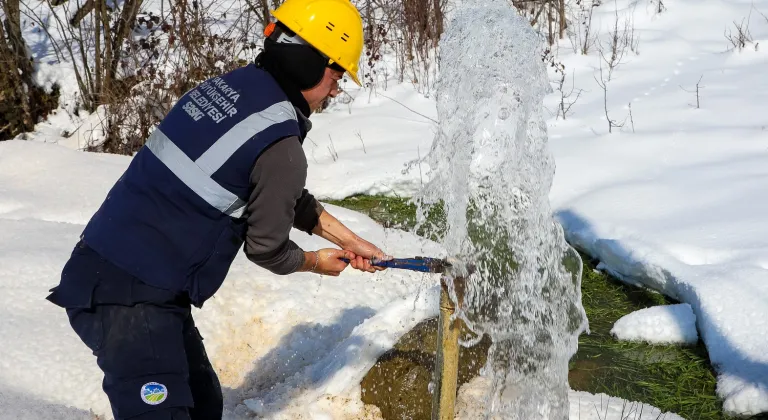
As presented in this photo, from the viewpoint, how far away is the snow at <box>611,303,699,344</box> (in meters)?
3.81

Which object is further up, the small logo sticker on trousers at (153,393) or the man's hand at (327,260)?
the man's hand at (327,260)

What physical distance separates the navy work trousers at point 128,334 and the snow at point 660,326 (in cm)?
237

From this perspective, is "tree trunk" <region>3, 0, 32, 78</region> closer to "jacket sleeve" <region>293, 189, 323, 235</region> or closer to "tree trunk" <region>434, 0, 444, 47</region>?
"tree trunk" <region>434, 0, 444, 47</region>

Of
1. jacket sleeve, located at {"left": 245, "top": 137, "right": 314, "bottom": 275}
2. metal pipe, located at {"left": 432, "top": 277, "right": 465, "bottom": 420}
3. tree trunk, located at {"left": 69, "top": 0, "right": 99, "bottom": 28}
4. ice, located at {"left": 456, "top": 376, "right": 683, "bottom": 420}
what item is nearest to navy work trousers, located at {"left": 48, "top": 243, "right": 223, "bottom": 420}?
jacket sleeve, located at {"left": 245, "top": 137, "right": 314, "bottom": 275}

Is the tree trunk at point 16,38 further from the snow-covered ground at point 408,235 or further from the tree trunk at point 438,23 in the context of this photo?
the tree trunk at point 438,23

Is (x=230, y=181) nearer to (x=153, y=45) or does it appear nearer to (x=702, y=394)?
(x=702, y=394)

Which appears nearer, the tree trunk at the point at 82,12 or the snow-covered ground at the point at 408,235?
the snow-covered ground at the point at 408,235

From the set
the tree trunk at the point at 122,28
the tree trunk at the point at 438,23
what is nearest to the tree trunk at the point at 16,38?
the tree trunk at the point at 122,28

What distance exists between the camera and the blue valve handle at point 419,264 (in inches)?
101

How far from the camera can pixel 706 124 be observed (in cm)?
598

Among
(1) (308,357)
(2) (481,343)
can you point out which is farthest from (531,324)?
(1) (308,357)

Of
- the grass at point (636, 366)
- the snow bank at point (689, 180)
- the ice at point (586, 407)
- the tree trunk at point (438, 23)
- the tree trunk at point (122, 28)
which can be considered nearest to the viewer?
the ice at point (586, 407)

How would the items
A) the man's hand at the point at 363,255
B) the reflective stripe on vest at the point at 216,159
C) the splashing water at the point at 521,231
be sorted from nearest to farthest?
the reflective stripe on vest at the point at 216,159, the man's hand at the point at 363,255, the splashing water at the point at 521,231

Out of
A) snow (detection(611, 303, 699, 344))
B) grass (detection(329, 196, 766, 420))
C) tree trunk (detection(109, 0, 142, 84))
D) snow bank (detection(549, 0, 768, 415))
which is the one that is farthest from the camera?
tree trunk (detection(109, 0, 142, 84))
